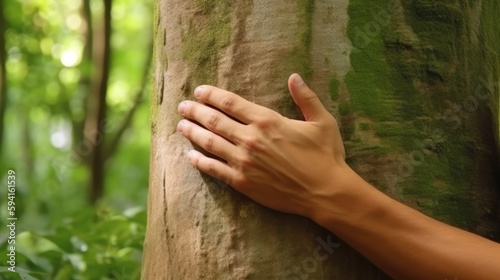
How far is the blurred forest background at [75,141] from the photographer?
9.95ft

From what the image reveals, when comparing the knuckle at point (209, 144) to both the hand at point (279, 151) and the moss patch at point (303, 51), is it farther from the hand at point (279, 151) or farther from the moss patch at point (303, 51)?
the moss patch at point (303, 51)

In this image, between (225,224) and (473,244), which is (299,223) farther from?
(473,244)

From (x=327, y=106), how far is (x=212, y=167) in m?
0.34

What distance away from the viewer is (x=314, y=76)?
1890 mm

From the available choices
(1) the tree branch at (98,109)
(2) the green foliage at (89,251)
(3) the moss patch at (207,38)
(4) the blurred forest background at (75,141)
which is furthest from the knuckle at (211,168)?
(1) the tree branch at (98,109)


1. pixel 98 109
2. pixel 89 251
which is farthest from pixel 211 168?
pixel 98 109

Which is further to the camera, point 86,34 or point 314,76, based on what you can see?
point 86,34

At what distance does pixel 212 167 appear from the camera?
1.87m

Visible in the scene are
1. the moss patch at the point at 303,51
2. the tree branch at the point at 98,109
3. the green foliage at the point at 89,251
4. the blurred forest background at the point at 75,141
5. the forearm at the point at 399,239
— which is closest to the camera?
the forearm at the point at 399,239

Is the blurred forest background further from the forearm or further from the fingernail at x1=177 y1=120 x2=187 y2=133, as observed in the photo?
the forearm

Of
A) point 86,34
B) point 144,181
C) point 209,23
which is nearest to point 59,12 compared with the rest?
point 86,34

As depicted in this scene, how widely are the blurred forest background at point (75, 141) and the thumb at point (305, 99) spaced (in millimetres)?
1116

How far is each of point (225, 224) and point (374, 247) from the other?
388 millimetres

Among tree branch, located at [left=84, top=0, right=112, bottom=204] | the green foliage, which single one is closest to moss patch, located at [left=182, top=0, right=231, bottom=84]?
the green foliage
